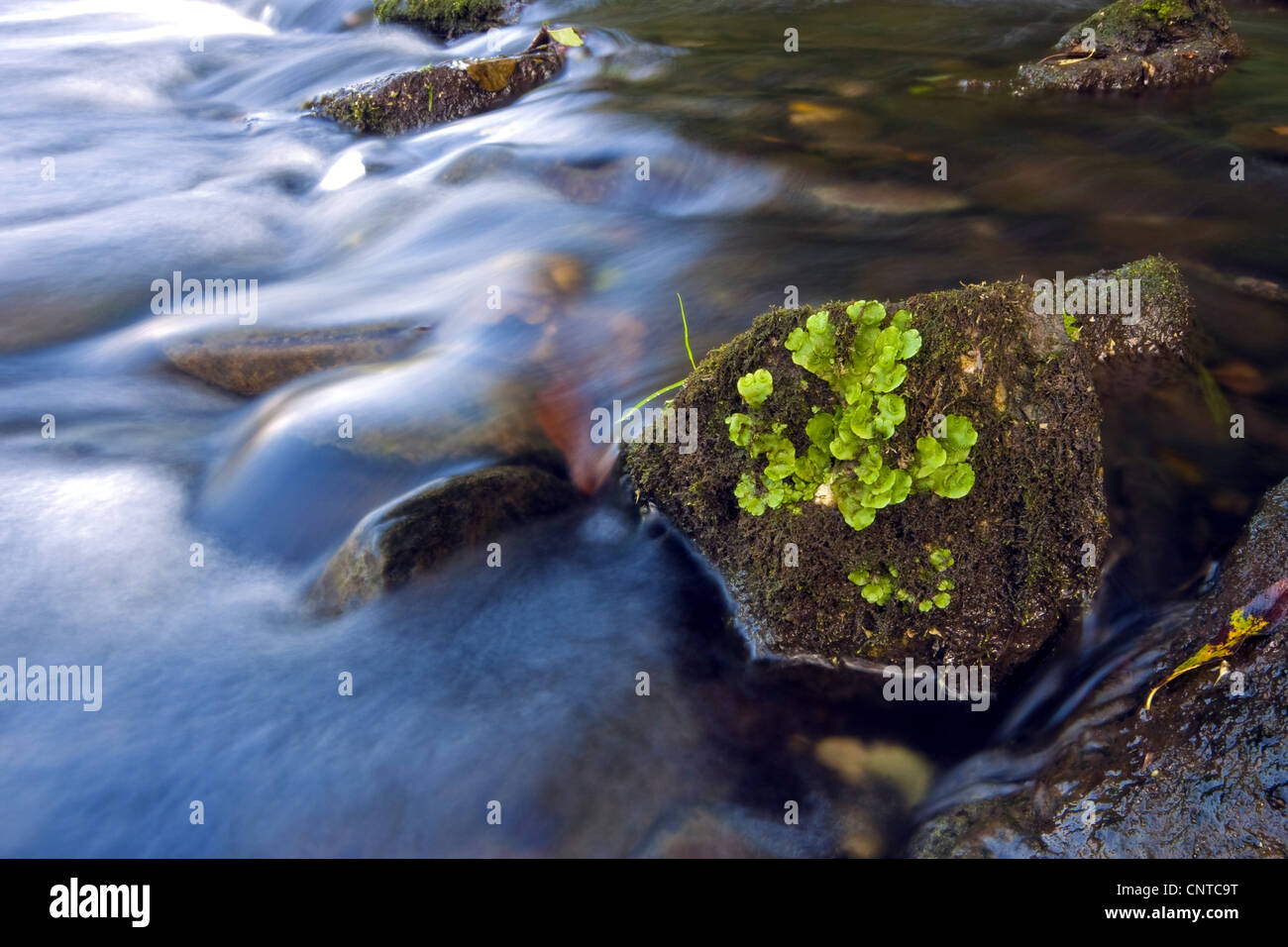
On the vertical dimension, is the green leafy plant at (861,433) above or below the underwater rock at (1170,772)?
above

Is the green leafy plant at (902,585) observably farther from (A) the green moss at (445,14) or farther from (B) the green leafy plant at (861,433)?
(A) the green moss at (445,14)

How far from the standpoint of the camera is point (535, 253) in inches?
298

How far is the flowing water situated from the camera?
3936mm

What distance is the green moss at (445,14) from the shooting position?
1409cm

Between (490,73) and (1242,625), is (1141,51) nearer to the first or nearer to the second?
(490,73)

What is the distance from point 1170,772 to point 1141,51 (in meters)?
9.06

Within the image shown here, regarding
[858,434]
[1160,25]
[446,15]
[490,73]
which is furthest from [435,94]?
[858,434]

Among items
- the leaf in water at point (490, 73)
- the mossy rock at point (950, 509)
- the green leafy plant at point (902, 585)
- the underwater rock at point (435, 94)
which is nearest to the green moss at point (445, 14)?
the underwater rock at point (435, 94)

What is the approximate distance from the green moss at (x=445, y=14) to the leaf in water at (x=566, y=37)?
2484mm

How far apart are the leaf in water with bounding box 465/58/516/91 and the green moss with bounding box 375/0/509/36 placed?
11.3 feet

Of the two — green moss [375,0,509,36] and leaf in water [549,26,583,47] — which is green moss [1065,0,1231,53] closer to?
leaf in water [549,26,583,47]

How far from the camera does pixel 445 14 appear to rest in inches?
556

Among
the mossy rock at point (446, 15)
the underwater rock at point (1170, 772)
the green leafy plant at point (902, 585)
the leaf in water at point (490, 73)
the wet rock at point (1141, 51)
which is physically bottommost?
the underwater rock at point (1170, 772)

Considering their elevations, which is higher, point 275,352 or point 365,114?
point 365,114
